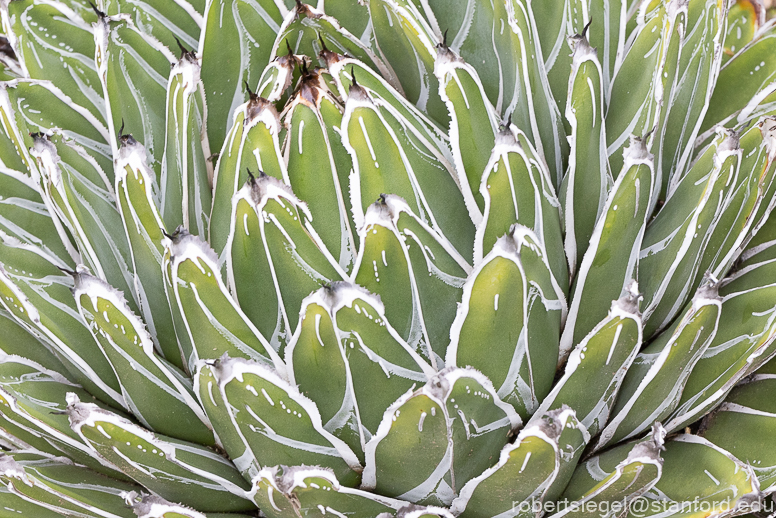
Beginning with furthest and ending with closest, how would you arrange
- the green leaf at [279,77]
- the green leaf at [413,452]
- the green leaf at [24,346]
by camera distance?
the green leaf at [24,346] → the green leaf at [279,77] → the green leaf at [413,452]

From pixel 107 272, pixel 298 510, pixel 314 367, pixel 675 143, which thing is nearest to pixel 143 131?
pixel 107 272

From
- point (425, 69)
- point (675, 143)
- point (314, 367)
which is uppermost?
point (425, 69)

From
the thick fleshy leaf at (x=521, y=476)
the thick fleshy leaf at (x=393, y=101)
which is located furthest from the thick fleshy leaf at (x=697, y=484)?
the thick fleshy leaf at (x=393, y=101)

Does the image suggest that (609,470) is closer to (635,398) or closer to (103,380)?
(635,398)

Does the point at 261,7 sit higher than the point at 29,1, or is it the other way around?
the point at 29,1

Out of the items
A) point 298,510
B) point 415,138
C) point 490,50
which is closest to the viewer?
point 298,510

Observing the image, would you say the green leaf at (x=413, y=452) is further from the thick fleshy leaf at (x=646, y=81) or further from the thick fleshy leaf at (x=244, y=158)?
the thick fleshy leaf at (x=646, y=81)
